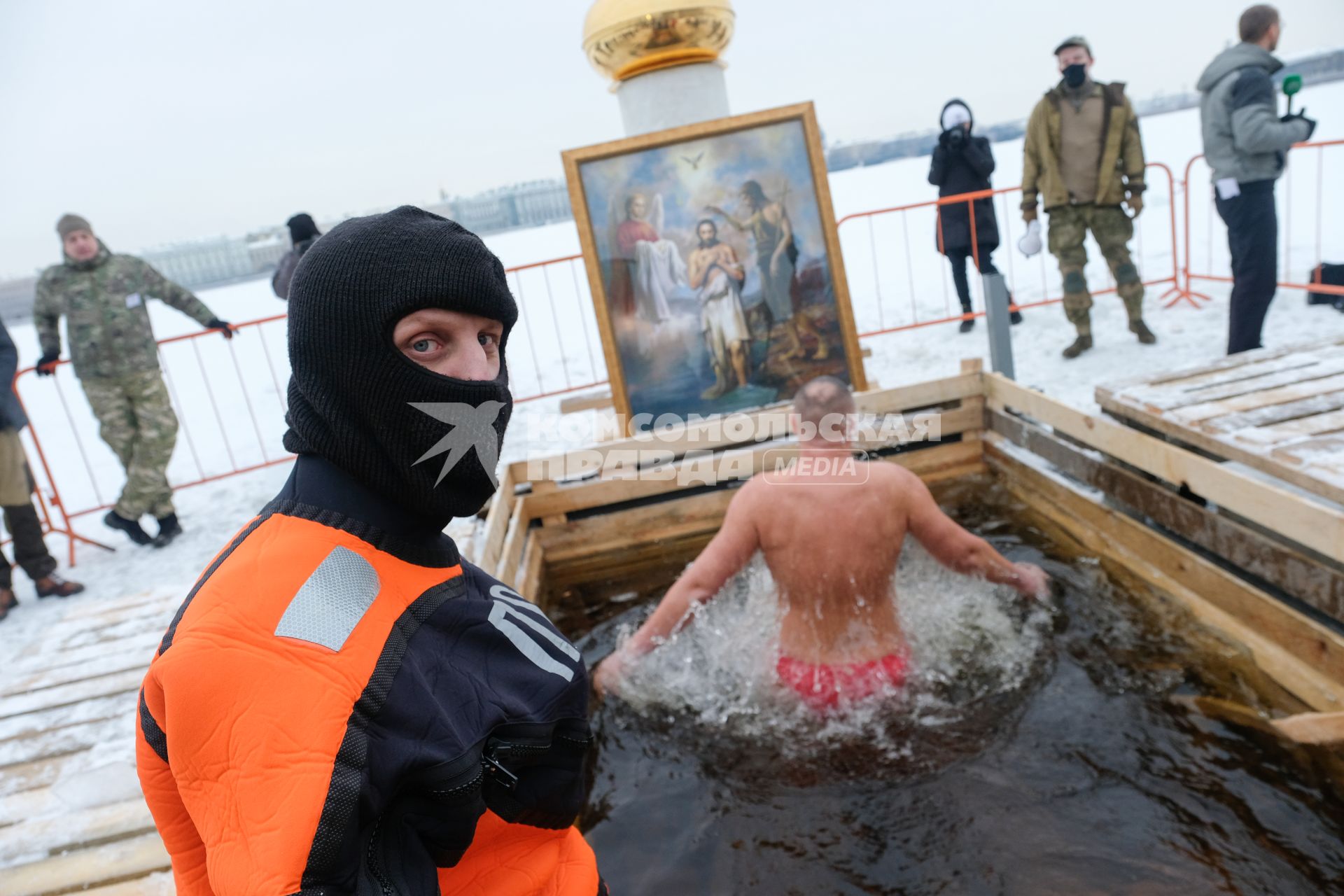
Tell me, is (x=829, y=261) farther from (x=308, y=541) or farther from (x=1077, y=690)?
(x=308, y=541)

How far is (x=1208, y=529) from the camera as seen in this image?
340 centimetres

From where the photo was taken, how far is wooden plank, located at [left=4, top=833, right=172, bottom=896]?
249 cm

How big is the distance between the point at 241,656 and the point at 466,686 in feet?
1.03

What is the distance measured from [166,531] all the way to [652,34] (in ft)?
16.5

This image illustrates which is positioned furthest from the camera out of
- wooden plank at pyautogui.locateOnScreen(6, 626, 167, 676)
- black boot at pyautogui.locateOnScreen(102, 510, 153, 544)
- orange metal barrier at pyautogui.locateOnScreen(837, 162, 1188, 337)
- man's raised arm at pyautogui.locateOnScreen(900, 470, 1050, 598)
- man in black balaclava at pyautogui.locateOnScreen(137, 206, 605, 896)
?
orange metal barrier at pyautogui.locateOnScreen(837, 162, 1188, 337)

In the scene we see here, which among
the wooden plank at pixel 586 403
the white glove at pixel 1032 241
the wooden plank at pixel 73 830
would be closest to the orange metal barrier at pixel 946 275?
the white glove at pixel 1032 241

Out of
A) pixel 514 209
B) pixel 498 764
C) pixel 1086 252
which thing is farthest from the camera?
pixel 514 209

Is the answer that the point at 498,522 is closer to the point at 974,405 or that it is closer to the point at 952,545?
the point at 952,545

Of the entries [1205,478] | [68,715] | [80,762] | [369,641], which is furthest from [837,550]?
[68,715]

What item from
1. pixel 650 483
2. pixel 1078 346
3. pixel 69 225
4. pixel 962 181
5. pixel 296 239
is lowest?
pixel 1078 346

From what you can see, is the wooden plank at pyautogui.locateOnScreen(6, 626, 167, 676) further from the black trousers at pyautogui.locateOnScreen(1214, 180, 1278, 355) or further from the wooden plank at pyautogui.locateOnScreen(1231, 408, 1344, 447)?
the black trousers at pyautogui.locateOnScreen(1214, 180, 1278, 355)

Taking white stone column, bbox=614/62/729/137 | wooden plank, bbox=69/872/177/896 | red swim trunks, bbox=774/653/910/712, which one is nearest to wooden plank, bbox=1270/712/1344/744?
red swim trunks, bbox=774/653/910/712

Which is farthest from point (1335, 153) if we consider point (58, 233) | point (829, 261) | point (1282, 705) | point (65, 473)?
point (65, 473)

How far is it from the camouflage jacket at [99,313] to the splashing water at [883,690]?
4508mm
